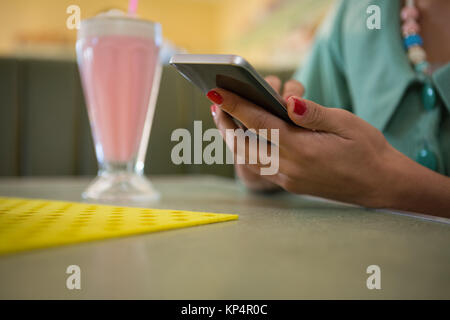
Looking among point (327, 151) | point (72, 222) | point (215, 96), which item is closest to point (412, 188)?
point (327, 151)

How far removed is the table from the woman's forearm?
0.10 m

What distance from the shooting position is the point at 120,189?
19.5 inches

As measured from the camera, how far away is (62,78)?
1.14 m

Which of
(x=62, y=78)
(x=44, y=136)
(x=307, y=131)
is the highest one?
(x=62, y=78)

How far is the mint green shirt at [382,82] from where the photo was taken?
1.86 ft

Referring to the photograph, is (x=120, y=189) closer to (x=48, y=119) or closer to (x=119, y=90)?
(x=119, y=90)

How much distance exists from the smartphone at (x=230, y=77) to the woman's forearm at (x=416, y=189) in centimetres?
14

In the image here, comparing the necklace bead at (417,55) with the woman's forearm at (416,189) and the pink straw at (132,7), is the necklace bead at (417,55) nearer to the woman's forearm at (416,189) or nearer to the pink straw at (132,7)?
the woman's forearm at (416,189)

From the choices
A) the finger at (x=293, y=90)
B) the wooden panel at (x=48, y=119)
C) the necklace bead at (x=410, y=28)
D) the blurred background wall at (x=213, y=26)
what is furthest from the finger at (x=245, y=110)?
the blurred background wall at (x=213, y=26)

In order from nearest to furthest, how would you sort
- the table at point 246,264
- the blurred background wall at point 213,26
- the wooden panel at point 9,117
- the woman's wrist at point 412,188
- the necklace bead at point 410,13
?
the table at point 246,264 < the woman's wrist at point 412,188 < the necklace bead at point 410,13 < the wooden panel at point 9,117 < the blurred background wall at point 213,26

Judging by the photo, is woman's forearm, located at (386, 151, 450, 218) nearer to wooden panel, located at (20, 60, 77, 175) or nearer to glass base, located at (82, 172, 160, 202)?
glass base, located at (82, 172, 160, 202)
